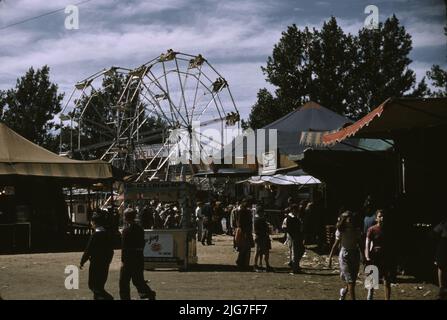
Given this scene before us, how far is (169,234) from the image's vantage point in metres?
16.3

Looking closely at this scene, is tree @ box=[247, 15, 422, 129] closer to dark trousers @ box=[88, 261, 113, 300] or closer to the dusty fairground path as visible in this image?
the dusty fairground path

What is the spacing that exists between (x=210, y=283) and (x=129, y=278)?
13.0ft

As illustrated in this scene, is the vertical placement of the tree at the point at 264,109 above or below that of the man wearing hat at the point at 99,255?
above

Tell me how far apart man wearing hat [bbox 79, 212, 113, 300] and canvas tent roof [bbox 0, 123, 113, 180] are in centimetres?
1310

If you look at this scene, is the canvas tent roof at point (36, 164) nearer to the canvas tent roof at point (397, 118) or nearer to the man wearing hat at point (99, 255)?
the canvas tent roof at point (397, 118)

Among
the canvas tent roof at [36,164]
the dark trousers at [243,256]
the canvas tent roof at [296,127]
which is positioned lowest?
the dark trousers at [243,256]

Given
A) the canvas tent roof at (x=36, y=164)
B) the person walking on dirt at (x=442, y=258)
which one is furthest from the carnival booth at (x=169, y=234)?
the person walking on dirt at (x=442, y=258)

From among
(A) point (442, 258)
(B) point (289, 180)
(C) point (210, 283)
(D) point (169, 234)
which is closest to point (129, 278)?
(C) point (210, 283)

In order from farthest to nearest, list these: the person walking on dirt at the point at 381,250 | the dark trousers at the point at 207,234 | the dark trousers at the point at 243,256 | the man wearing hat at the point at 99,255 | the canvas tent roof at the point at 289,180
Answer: the canvas tent roof at the point at 289,180, the dark trousers at the point at 207,234, the dark trousers at the point at 243,256, the person walking on dirt at the point at 381,250, the man wearing hat at the point at 99,255

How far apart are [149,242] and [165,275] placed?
1.33 meters

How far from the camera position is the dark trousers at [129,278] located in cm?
999

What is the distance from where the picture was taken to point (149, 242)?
53.7 feet

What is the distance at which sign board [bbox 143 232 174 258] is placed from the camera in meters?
16.3

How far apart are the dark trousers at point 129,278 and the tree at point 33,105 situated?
1858 inches
